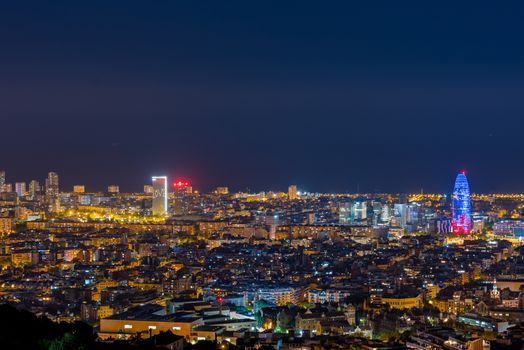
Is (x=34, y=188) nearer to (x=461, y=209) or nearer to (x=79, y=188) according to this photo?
(x=79, y=188)

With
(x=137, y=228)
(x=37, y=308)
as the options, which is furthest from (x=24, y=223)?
(x=37, y=308)

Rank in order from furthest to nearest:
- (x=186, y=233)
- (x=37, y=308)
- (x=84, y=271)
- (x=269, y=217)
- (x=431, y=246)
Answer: (x=269, y=217)
(x=186, y=233)
(x=431, y=246)
(x=84, y=271)
(x=37, y=308)

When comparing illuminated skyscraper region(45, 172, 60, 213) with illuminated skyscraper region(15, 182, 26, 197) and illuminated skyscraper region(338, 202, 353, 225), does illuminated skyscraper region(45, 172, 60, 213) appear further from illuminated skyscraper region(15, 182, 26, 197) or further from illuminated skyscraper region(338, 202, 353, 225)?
illuminated skyscraper region(338, 202, 353, 225)

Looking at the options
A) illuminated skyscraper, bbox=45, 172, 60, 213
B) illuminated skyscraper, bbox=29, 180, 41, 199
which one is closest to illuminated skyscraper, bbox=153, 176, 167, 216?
illuminated skyscraper, bbox=45, 172, 60, 213

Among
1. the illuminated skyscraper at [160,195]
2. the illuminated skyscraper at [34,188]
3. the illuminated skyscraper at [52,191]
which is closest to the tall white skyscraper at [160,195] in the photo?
the illuminated skyscraper at [160,195]

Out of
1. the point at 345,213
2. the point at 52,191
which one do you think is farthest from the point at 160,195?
the point at 345,213

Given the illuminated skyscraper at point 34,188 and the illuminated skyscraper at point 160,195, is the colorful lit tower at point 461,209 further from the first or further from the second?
the illuminated skyscraper at point 34,188

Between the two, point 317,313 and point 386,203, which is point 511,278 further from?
point 386,203
